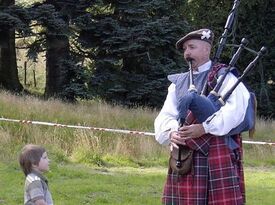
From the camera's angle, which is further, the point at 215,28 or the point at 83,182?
the point at 215,28

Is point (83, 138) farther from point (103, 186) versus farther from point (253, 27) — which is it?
point (253, 27)

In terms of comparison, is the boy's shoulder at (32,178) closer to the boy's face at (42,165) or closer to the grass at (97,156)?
the boy's face at (42,165)

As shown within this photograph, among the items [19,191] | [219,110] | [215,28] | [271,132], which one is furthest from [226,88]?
[215,28]

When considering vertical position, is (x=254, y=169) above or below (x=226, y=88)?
below

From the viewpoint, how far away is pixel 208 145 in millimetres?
3908

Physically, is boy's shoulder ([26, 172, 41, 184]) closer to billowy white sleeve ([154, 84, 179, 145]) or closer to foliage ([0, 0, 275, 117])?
billowy white sleeve ([154, 84, 179, 145])

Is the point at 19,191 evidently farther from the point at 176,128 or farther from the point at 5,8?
the point at 5,8

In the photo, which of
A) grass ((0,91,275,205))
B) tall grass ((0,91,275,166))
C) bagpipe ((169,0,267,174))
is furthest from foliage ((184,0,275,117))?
bagpipe ((169,0,267,174))

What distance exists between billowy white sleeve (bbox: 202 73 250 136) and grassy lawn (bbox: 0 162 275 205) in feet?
10.3

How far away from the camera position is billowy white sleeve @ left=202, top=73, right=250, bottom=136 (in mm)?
3789

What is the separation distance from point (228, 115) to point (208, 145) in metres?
0.25

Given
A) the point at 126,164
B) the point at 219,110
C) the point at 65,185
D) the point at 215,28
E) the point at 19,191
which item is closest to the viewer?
the point at 219,110

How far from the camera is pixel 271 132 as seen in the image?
16.0 metres

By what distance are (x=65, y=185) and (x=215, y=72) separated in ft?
13.1
